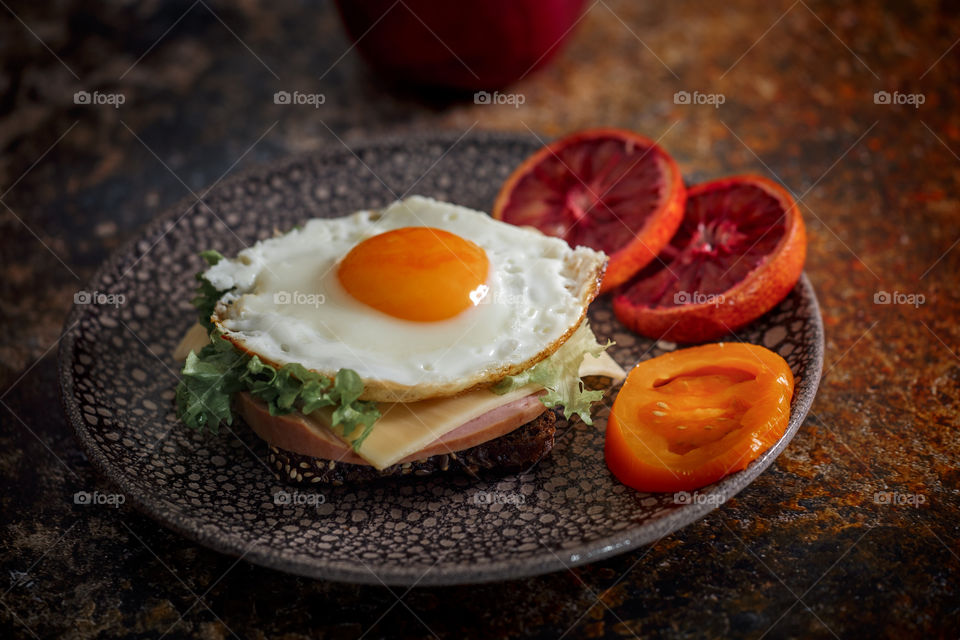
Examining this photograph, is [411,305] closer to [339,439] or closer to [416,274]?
[416,274]

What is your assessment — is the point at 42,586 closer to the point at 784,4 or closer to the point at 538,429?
the point at 538,429
